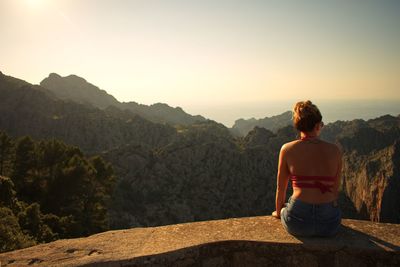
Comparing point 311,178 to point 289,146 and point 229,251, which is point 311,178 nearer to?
point 289,146

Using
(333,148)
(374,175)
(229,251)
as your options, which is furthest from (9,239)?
(374,175)

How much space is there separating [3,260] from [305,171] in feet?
15.7

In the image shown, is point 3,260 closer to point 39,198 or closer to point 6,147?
point 39,198

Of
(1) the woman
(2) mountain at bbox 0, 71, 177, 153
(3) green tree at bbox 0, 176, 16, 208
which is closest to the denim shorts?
(1) the woman

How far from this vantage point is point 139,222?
6538 cm

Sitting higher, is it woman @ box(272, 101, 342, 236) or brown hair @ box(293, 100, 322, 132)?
brown hair @ box(293, 100, 322, 132)

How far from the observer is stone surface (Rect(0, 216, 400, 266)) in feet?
15.5

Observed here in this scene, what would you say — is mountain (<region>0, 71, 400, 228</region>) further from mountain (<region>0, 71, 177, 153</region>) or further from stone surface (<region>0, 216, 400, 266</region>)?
stone surface (<region>0, 216, 400, 266</region>)

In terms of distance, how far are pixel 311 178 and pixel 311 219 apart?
2.14 feet

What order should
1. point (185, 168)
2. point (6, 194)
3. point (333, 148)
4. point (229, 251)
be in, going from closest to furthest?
point (229, 251), point (333, 148), point (6, 194), point (185, 168)

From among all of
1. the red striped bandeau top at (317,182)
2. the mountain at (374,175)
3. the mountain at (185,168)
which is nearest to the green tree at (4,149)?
the mountain at (185,168)

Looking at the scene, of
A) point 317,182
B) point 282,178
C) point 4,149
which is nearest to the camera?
point 317,182

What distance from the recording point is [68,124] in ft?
392

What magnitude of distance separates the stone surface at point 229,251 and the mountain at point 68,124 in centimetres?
11037
